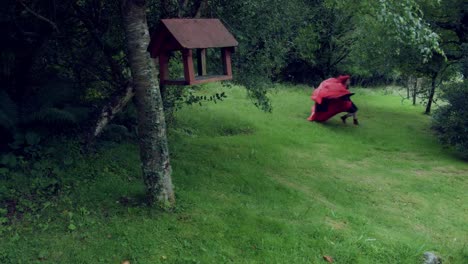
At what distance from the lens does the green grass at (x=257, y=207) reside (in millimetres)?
5719

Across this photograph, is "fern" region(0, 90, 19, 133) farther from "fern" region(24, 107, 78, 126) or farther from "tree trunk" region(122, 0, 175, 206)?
"tree trunk" region(122, 0, 175, 206)

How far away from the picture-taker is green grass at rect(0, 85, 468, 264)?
18.8ft

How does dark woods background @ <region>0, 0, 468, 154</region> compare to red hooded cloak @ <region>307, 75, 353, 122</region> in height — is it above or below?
above

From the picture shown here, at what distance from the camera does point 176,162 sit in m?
9.00

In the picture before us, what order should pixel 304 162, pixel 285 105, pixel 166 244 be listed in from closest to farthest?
pixel 166 244 < pixel 304 162 < pixel 285 105

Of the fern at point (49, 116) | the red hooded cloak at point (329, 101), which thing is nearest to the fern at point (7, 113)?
the fern at point (49, 116)

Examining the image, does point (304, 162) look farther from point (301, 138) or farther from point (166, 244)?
point (166, 244)

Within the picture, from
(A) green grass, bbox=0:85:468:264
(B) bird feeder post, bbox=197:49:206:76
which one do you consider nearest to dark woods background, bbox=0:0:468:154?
(A) green grass, bbox=0:85:468:264

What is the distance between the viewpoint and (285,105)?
67.2ft

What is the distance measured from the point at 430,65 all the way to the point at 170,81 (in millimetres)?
14846

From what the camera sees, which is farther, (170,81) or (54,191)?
(54,191)

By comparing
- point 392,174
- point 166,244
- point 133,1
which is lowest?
point 392,174

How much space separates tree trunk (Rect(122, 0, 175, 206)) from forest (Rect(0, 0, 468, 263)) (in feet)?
0.06

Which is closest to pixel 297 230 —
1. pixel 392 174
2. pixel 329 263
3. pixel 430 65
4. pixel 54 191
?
pixel 329 263
